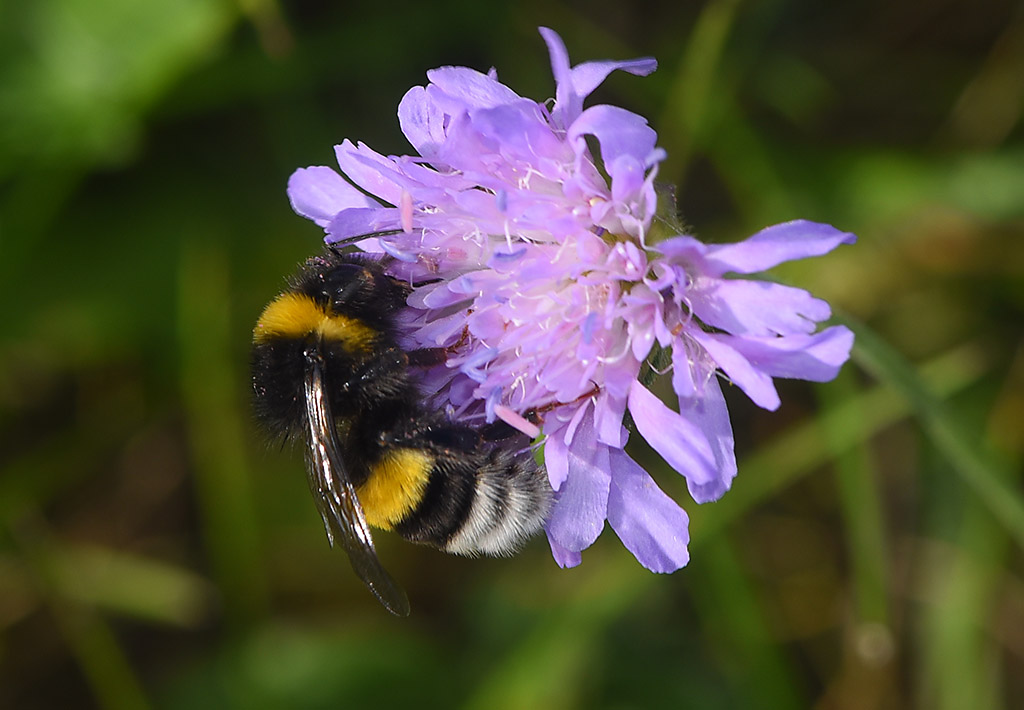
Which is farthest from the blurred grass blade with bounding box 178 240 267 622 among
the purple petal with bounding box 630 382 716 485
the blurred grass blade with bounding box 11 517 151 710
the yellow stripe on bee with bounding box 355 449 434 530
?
the purple petal with bounding box 630 382 716 485

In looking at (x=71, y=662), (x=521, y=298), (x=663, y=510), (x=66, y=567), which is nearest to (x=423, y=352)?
(x=521, y=298)

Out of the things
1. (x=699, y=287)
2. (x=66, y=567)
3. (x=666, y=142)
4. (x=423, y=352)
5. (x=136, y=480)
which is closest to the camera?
(x=699, y=287)

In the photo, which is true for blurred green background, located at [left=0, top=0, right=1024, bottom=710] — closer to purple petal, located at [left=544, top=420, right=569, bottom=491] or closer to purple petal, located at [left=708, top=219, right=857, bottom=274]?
purple petal, located at [left=544, top=420, right=569, bottom=491]

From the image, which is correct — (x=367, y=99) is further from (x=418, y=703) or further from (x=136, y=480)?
(x=418, y=703)

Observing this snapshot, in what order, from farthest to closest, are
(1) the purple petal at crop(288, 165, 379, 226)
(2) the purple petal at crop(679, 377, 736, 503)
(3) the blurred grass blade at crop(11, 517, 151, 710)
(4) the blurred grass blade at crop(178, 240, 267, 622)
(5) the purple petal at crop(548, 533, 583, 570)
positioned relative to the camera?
1. (4) the blurred grass blade at crop(178, 240, 267, 622)
2. (3) the blurred grass blade at crop(11, 517, 151, 710)
3. (1) the purple petal at crop(288, 165, 379, 226)
4. (5) the purple petal at crop(548, 533, 583, 570)
5. (2) the purple petal at crop(679, 377, 736, 503)

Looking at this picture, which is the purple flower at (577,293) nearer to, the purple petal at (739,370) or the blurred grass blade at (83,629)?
the purple petal at (739,370)

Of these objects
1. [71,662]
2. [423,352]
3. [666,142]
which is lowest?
[71,662]

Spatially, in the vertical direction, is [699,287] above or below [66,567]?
above

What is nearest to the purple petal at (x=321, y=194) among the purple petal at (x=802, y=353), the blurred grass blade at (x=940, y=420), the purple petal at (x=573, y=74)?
the purple petal at (x=573, y=74)
